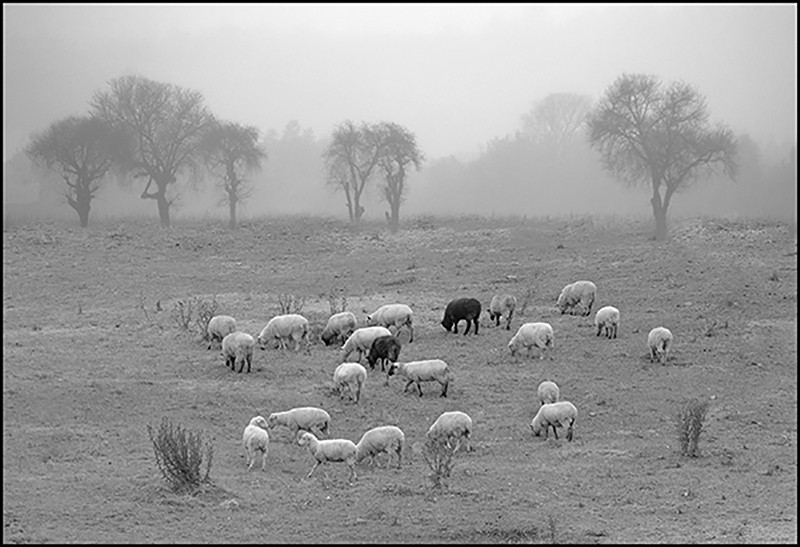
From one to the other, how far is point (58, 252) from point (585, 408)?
3727cm

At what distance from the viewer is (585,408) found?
2077 centimetres

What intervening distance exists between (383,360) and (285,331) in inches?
146

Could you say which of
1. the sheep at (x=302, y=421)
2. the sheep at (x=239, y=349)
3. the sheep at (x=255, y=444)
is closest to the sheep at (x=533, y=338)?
the sheep at (x=239, y=349)

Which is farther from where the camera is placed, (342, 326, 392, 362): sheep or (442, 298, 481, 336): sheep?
(442, 298, 481, 336): sheep

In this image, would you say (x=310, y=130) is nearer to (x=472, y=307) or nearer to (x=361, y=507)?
(x=472, y=307)

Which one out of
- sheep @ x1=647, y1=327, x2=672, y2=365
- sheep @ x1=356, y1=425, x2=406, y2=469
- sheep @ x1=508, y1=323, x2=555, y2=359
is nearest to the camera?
sheep @ x1=356, y1=425, x2=406, y2=469

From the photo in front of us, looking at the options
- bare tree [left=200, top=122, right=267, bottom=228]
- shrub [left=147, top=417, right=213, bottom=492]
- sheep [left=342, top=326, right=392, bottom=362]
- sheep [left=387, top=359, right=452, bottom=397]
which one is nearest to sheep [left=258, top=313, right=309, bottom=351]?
sheep [left=342, top=326, right=392, bottom=362]

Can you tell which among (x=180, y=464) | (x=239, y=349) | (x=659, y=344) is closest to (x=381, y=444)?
(x=180, y=464)

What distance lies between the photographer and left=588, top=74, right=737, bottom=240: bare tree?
50906mm

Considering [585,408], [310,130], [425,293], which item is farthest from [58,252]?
[310,130]

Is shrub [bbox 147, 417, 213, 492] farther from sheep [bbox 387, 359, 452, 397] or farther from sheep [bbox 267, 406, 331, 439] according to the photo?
sheep [bbox 387, 359, 452, 397]

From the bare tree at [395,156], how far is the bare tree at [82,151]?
1836 cm

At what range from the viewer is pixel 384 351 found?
23250 millimetres

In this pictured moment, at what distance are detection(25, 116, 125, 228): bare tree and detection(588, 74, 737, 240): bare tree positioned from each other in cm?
3297
